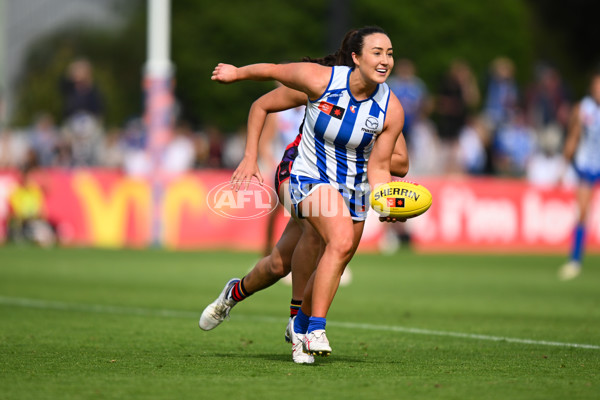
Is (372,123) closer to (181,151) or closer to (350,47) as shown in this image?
(350,47)

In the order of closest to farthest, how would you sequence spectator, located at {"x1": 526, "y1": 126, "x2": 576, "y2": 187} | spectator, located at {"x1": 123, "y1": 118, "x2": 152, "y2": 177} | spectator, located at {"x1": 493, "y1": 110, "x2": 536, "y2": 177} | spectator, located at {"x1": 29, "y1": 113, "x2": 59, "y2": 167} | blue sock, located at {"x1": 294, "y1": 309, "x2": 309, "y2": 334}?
blue sock, located at {"x1": 294, "y1": 309, "x2": 309, "y2": 334}
spectator, located at {"x1": 123, "y1": 118, "x2": 152, "y2": 177}
spectator, located at {"x1": 526, "y1": 126, "x2": 576, "y2": 187}
spectator, located at {"x1": 29, "y1": 113, "x2": 59, "y2": 167}
spectator, located at {"x1": 493, "y1": 110, "x2": 536, "y2": 177}

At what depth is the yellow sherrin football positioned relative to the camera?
301 inches

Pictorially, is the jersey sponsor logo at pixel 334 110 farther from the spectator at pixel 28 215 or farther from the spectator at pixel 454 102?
the spectator at pixel 454 102

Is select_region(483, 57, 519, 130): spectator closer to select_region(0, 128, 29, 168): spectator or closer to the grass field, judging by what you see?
the grass field

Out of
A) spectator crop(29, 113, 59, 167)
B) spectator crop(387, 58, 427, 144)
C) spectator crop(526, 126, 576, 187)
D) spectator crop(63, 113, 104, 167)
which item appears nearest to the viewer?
spectator crop(387, 58, 427, 144)

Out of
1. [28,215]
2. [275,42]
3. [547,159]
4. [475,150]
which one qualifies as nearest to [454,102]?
[475,150]

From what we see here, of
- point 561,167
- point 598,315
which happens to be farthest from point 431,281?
point 561,167

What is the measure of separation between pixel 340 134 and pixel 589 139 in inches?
360

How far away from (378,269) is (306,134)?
30.9 feet

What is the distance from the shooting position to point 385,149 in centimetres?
781

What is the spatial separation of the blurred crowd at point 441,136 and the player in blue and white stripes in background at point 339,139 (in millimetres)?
13665

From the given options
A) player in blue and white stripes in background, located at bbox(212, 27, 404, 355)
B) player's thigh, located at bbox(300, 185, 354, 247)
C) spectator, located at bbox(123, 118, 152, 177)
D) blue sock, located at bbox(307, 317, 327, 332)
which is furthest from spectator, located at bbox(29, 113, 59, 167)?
blue sock, located at bbox(307, 317, 327, 332)

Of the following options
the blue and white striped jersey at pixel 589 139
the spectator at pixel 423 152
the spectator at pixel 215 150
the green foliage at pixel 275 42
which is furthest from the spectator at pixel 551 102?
the green foliage at pixel 275 42

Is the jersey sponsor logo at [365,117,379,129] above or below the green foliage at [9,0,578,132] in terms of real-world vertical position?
below
